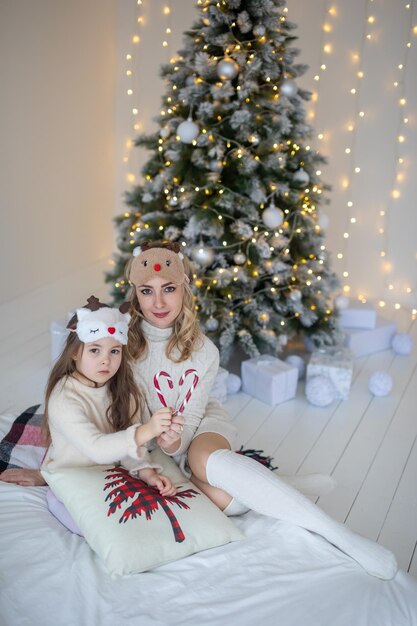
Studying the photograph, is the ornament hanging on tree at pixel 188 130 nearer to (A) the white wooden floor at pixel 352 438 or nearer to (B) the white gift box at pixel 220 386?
(B) the white gift box at pixel 220 386

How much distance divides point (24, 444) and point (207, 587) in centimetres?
97

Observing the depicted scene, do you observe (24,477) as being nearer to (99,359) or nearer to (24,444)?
(24,444)

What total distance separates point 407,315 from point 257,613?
3.11 metres

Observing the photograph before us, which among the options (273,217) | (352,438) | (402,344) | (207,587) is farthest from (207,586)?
(402,344)

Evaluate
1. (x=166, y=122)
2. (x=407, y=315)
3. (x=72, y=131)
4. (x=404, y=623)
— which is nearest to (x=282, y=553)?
(x=404, y=623)

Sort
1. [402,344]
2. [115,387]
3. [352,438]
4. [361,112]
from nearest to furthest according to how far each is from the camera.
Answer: [115,387]
[352,438]
[402,344]
[361,112]

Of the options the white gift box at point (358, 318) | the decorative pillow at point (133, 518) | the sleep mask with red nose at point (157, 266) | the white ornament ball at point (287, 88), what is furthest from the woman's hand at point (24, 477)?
the white gift box at point (358, 318)

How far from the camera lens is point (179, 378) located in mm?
2348

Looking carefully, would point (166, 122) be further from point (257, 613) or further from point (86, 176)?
point (257, 613)

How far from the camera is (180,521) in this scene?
6.50ft

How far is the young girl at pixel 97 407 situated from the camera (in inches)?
78.6

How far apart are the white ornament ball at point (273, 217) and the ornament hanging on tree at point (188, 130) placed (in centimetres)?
45

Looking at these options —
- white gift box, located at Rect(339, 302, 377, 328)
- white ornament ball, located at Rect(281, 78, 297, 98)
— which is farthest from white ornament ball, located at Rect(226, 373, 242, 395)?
white ornament ball, located at Rect(281, 78, 297, 98)

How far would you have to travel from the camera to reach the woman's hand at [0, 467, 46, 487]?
2.26 metres
